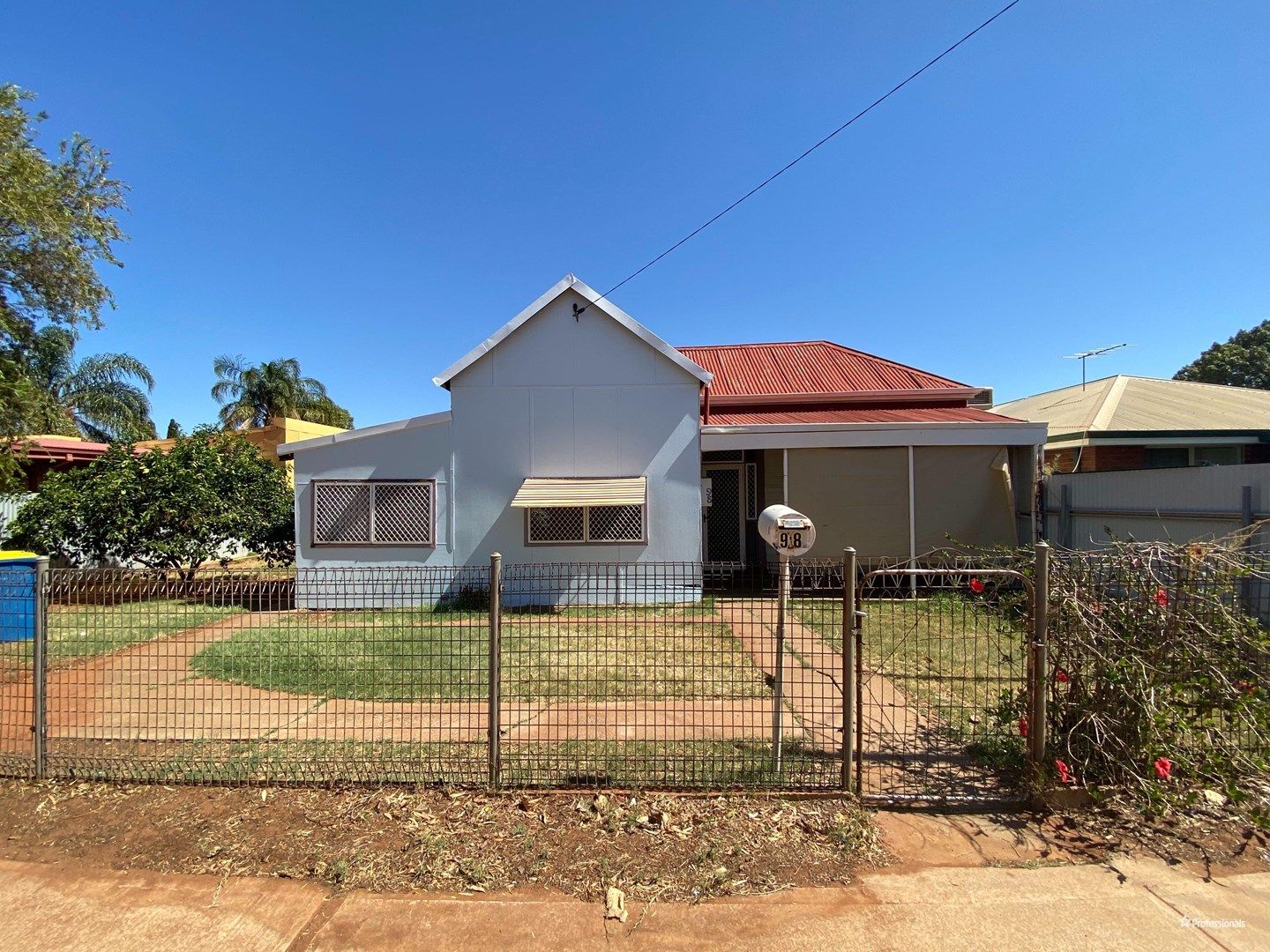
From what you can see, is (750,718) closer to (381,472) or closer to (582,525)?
(582,525)

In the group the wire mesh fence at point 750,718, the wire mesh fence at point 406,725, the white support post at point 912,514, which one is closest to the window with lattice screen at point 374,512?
the wire mesh fence at point 406,725

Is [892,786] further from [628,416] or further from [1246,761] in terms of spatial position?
[628,416]

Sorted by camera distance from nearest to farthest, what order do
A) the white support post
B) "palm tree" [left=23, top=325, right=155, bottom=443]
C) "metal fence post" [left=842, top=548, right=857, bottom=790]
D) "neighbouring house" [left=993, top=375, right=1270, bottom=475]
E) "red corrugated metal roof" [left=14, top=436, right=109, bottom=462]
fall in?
"metal fence post" [left=842, top=548, right=857, bottom=790], the white support post, "neighbouring house" [left=993, top=375, right=1270, bottom=475], "red corrugated metal roof" [left=14, top=436, right=109, bottom=462], "palm tree" [left=23, top=325, right=155, bottom=443]

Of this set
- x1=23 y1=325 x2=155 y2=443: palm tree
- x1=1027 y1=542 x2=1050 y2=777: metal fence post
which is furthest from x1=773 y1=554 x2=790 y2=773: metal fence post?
x1=23 y1=325 x2=155 y2=443: palm tree

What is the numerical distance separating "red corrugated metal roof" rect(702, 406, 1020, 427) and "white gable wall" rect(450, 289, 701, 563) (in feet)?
5.59

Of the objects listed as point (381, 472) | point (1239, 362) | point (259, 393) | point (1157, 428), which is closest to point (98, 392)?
point (259, 393)

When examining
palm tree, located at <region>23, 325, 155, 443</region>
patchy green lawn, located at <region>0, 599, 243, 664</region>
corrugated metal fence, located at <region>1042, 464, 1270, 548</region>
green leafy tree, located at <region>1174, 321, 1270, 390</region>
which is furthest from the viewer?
green leafy tree, located at <region>1174, 321, 1270, 390</region>

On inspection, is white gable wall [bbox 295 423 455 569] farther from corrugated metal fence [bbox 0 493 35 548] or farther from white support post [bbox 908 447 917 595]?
white support post [bbox 908 447 917 595]

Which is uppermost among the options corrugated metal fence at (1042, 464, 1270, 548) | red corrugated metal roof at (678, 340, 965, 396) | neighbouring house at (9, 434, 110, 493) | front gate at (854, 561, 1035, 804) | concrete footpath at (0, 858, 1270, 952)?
red corrugated metal roof at (678, 340, 965, 396)

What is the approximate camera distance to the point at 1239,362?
130ft

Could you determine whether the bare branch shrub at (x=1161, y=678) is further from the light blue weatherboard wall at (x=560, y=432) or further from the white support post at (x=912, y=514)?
the white support post at (x=912, y=514)

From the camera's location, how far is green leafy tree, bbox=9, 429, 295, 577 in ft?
32.5

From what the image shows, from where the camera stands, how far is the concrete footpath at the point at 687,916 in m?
2.54

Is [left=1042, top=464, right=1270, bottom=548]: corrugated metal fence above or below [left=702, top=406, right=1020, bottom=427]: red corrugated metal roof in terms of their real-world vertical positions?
below
